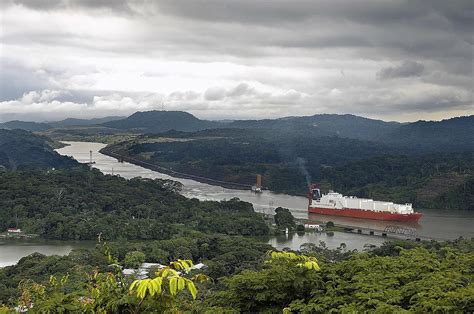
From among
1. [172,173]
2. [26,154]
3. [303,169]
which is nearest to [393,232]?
[303,169]

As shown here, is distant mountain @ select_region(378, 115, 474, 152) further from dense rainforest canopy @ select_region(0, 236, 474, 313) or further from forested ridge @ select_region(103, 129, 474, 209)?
dense rainforest canopy @ select_region(0, 236, 474, 313)

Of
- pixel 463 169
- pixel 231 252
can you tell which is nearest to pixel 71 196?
pixel 231 252

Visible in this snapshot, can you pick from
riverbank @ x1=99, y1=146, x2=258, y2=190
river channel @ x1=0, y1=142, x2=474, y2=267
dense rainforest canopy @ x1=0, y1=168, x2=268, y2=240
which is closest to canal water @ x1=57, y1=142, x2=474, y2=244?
river channel @ x1=0, y1=142, x2=474, y2=267

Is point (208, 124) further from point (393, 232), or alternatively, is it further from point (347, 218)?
point (393, 232)

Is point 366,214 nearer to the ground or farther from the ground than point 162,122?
nearer to the ground

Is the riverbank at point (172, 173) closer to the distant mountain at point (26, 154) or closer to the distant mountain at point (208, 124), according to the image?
the distant mountain at point (26, 154)

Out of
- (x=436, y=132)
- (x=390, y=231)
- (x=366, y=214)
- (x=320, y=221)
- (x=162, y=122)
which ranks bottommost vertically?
(x=320, y=221)

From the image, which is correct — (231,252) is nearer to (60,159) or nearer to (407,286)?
(407,286)

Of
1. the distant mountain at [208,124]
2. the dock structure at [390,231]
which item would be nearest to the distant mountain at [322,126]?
the distant mountain at [208,124]
